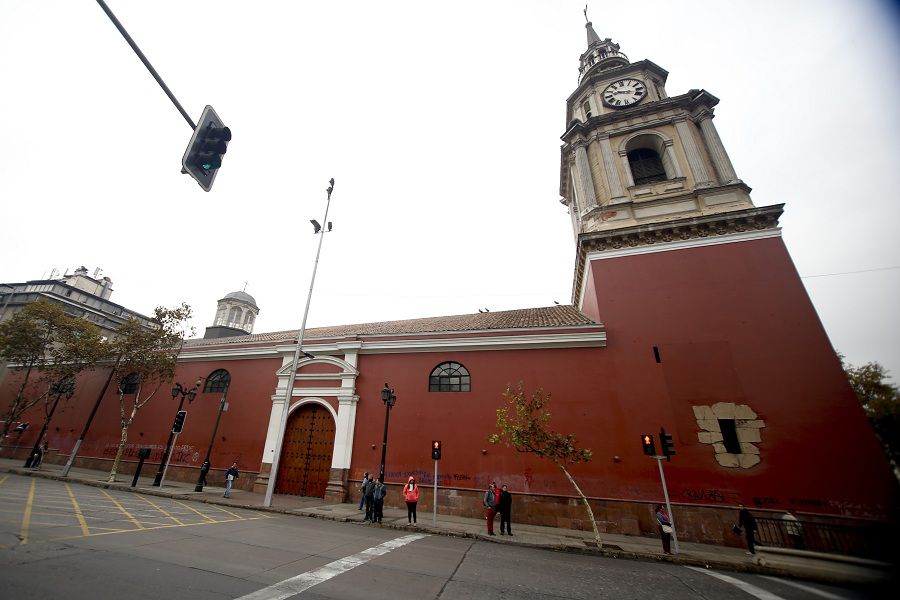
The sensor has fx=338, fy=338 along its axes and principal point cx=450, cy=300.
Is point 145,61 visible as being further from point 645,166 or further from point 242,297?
point 242,297

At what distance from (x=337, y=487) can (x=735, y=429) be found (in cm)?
1535

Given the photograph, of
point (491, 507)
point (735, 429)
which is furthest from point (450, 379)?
point (735, 429)

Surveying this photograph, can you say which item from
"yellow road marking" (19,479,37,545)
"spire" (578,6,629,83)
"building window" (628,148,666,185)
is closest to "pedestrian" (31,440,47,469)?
"yellow road marking" (19,479,37,545)

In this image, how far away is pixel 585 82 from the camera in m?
21.6

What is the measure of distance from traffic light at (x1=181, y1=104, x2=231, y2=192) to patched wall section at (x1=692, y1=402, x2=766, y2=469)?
15.5m

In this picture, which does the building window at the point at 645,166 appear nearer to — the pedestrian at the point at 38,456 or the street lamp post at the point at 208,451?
the street lamp post at the point at 208,451

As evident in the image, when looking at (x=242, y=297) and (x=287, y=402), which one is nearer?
(x=287, y=402)

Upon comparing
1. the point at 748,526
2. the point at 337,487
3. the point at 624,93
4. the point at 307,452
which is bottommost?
the point at 748,526

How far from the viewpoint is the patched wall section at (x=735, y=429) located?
11.2 m

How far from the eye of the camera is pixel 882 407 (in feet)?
28.1

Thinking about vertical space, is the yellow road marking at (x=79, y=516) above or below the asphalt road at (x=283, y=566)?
above

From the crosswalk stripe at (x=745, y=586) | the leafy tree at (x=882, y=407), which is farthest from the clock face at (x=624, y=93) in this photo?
the crosswalk stripe at (x=745, y=586)

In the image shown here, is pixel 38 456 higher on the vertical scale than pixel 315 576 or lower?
higher

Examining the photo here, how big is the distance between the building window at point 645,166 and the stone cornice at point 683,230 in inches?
151
